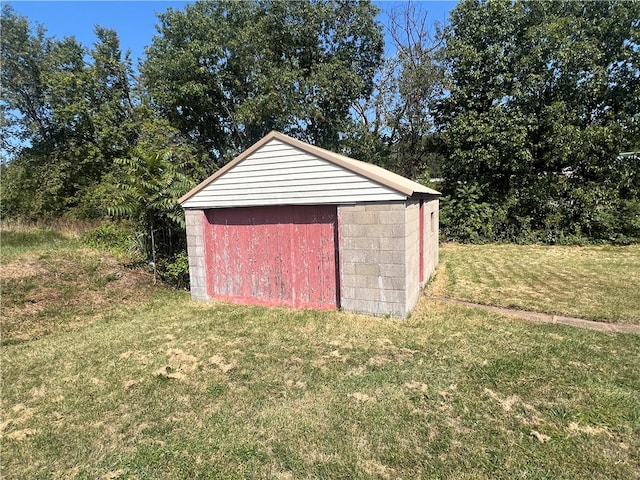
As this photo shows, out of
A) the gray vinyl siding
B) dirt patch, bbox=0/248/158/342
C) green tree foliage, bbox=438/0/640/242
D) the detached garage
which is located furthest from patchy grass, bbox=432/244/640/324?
dirt patch, bbox=0/248/158/342

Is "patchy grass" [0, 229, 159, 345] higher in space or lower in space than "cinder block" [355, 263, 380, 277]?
lower

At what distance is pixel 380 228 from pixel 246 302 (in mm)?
3475

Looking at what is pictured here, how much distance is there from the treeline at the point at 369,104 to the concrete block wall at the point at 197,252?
5.19 metres

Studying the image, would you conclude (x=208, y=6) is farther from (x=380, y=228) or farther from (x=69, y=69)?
(x=380, y=228)

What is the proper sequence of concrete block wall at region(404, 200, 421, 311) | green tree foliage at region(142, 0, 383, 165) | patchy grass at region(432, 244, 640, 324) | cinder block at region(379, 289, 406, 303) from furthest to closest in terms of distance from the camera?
green tree foliage at region(142, 0, 383, 165) < patchy grass at region(432, 244, 640, 324) < concrete block wall at region(404, 200, 421, 311) < cinder block at region(379, 289, 406, 303)

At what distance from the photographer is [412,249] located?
23.1ft

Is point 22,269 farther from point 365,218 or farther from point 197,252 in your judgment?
point 365,218

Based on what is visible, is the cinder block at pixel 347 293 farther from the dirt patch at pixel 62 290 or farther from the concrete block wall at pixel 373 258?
the dirt patch at pixel 62 290

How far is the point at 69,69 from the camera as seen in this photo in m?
23.2

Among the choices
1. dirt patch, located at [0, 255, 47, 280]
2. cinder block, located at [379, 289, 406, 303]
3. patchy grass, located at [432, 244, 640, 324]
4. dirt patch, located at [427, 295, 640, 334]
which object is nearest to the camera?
dirt patch, located at [427, 295, 640, 334]

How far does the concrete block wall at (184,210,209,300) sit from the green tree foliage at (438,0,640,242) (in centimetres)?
1385

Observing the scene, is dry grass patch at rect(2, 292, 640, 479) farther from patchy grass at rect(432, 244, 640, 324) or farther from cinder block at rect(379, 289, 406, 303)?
patchy grass at rect(432, 244, 640, 324)

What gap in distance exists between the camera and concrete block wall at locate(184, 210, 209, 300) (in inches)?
319

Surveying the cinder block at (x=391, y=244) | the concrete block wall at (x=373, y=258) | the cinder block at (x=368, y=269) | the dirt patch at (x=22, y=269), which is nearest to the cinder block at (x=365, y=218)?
the concrete block wall at (x=373, y=258)
